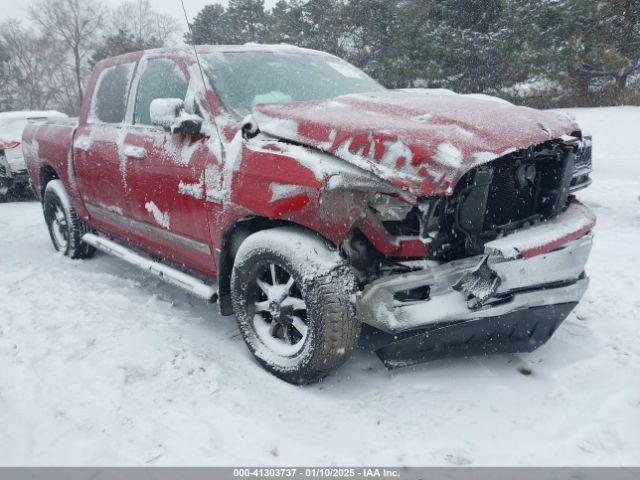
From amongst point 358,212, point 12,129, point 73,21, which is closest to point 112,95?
point 358,212

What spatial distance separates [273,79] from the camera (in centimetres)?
334

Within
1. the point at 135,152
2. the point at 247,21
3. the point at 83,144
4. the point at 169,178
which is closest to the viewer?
the point at 169,178

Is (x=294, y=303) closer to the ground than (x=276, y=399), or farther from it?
farther from it

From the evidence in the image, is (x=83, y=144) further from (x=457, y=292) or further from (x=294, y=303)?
(x=457, y=292)

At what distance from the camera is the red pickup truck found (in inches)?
88.8

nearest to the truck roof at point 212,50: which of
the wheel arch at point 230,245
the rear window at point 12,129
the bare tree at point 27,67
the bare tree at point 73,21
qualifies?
the wheel arch at point 230,245

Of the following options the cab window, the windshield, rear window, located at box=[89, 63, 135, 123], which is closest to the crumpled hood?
the windshield

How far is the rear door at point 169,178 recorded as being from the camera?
301 cm

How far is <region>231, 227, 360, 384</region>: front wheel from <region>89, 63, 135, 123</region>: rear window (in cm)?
201

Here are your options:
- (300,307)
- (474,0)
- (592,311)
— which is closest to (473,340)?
(300,307)

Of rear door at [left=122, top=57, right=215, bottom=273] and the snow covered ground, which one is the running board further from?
the snow covered ground

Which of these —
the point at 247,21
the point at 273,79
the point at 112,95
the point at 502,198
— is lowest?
the point at 502,198

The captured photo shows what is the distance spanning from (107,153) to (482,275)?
3.00 meters

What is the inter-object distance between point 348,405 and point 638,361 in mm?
1696
